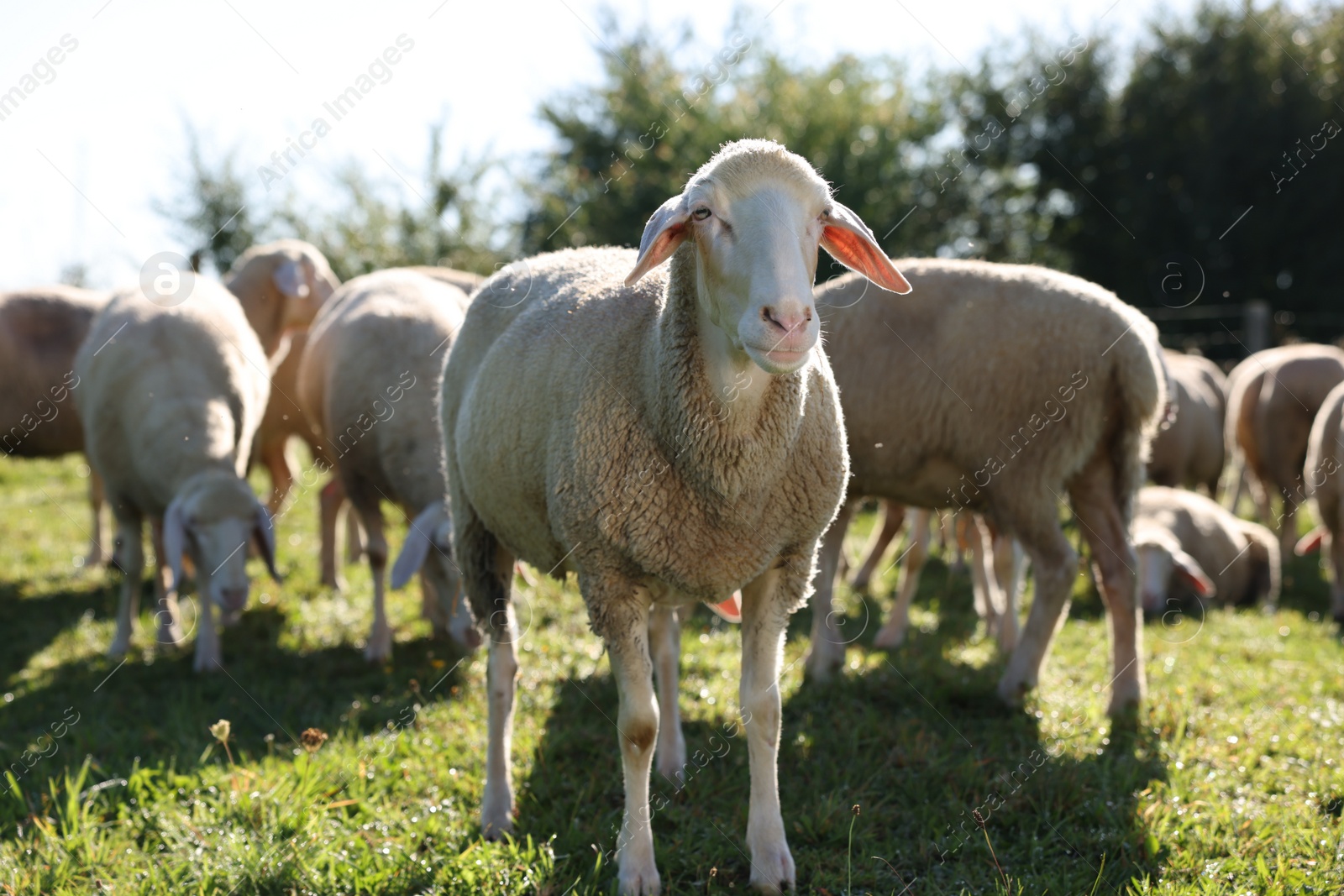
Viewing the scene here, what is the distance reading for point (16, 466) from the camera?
11.0 meters

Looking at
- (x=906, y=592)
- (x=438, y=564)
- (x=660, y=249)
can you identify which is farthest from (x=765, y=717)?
(x=906, y=592)

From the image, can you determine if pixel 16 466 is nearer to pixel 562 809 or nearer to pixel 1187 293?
pixel 562 809

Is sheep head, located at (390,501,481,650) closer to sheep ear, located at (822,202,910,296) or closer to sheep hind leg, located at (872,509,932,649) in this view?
sheep hind leg, located at (872,509,932,649)

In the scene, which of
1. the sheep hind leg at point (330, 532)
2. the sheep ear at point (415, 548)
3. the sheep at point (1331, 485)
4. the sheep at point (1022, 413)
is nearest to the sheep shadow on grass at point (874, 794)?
the sheep at point (1022, 413)

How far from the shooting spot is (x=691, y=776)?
3354 mm

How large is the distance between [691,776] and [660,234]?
6.20 feet

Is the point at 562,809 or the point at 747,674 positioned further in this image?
the point at 562,809

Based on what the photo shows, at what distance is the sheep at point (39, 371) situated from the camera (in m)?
6.75

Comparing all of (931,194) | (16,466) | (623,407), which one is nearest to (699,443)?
(623,407)

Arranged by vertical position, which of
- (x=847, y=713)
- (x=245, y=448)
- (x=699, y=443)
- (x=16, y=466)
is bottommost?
(x=16, y=466)

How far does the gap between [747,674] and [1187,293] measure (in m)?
17.8

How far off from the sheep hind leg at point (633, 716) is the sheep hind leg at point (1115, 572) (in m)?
2.21

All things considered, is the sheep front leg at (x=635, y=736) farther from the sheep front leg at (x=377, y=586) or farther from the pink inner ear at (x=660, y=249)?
the sheep front leg at (x=377, y=586)

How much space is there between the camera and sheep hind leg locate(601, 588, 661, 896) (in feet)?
8.73
